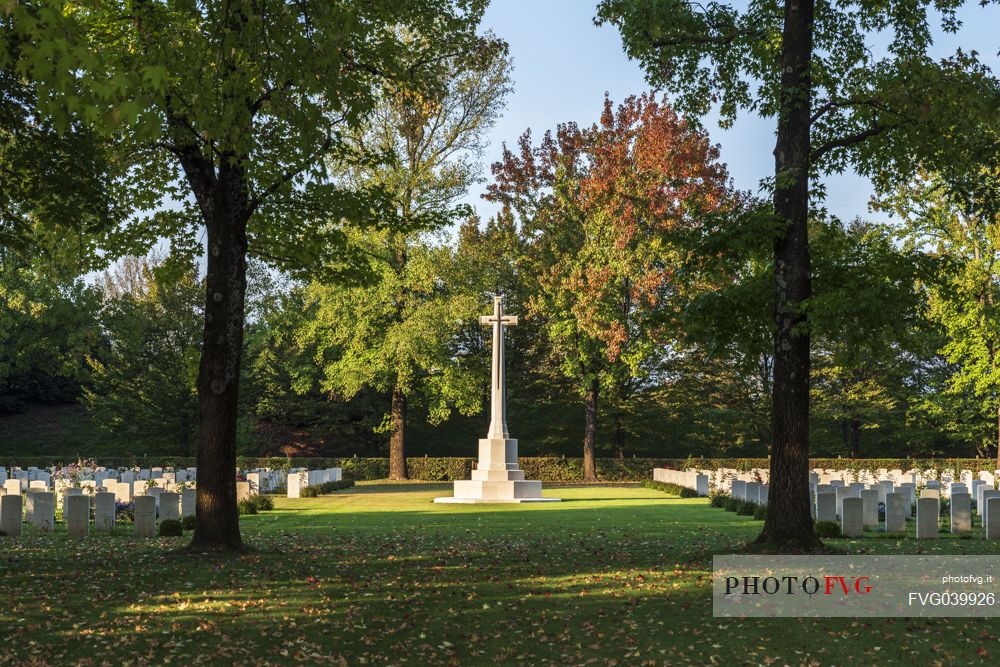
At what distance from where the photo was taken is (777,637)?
9516 mm

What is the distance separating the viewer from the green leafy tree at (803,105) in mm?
13766

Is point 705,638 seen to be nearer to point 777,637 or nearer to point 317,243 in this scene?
point 777,637

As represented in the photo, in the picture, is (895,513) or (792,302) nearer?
(792,302)

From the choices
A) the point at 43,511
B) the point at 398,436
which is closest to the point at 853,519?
the point at 43,511

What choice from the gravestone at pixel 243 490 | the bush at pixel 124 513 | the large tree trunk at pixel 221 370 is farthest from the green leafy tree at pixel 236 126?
the gravestone at pixel 243 490

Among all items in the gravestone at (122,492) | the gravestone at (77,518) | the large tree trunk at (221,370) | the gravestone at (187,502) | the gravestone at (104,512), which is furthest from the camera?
the gravestone at (122,492)

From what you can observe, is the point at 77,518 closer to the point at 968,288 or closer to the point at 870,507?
the point at 870,507

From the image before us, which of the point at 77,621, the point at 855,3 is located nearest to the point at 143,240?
the point at 77,621

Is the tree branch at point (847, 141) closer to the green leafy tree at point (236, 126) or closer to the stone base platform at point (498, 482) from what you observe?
the green leafy tree at point (236, 126)

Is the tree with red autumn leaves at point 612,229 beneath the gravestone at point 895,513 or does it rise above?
above

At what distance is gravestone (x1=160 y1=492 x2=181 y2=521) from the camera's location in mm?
19438

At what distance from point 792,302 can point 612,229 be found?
29.8 metres

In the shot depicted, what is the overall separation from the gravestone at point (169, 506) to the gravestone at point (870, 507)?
12.9 m

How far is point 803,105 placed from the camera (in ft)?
46.8
